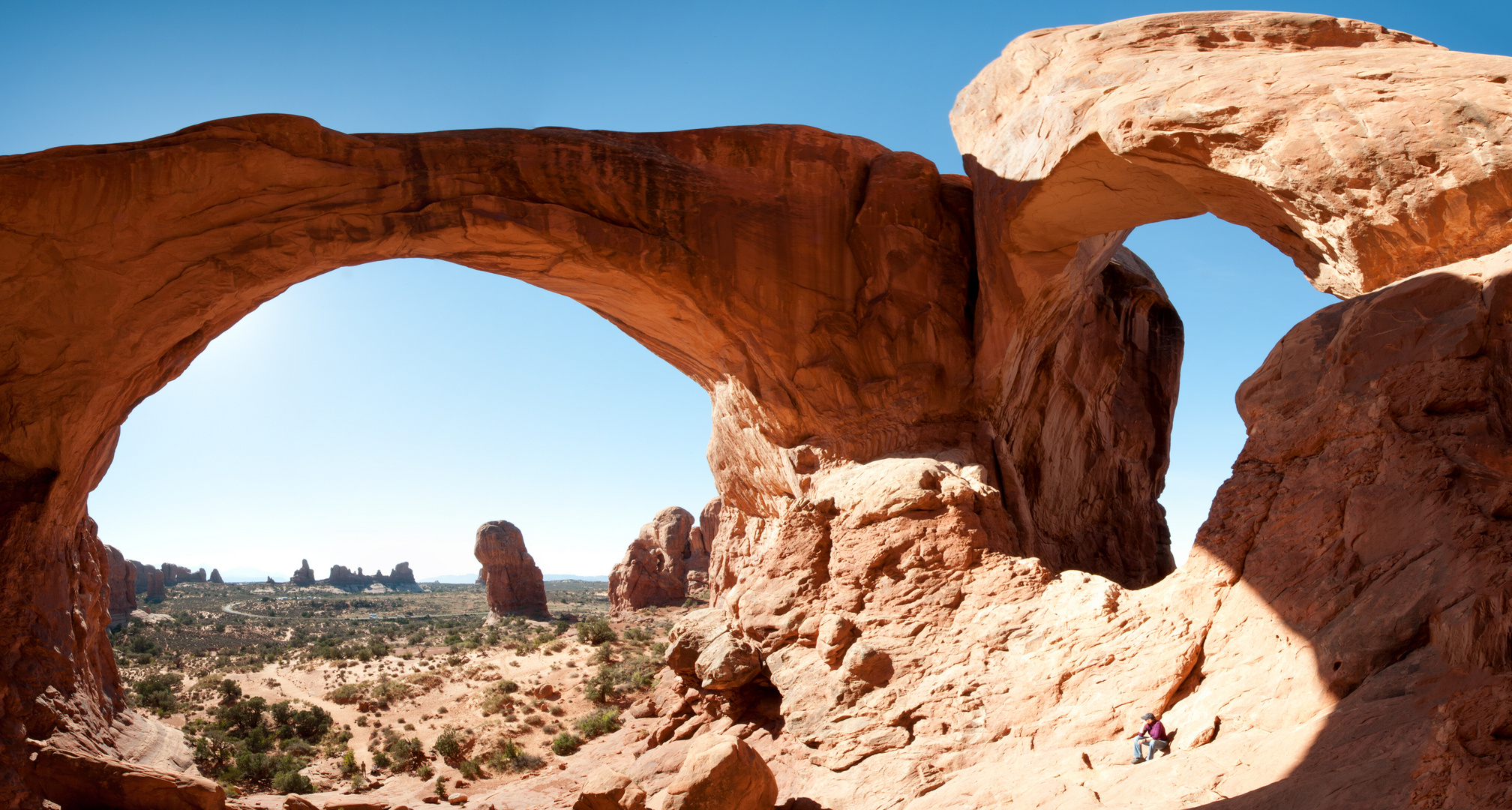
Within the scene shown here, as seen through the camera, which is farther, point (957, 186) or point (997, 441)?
point (957, 186)

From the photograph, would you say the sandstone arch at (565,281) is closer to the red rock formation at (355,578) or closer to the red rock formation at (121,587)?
the red rock formation at (121,587)

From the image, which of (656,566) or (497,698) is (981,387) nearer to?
(497,698)

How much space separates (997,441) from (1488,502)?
6.28m

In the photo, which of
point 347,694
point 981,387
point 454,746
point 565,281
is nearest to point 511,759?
point 454,746

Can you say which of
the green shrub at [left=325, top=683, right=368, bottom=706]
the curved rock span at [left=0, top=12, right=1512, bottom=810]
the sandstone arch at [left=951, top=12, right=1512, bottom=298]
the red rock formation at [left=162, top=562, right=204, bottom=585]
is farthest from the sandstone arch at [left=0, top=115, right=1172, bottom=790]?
the red rock formation at [left=162, top=562, right=204, bottom=585]

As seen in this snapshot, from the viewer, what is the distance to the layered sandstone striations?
3562cm

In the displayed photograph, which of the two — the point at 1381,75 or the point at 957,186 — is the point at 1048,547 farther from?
the point at 1381,75

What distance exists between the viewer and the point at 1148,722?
20.8 feet

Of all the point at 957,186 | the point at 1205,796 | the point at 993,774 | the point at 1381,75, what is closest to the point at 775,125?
the point at 957,186

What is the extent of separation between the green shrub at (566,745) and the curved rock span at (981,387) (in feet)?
9.87

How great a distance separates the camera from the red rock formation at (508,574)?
124ft

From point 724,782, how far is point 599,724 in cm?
892

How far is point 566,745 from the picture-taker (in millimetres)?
14539

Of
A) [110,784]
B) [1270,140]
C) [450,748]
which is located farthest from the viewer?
[450,748]
